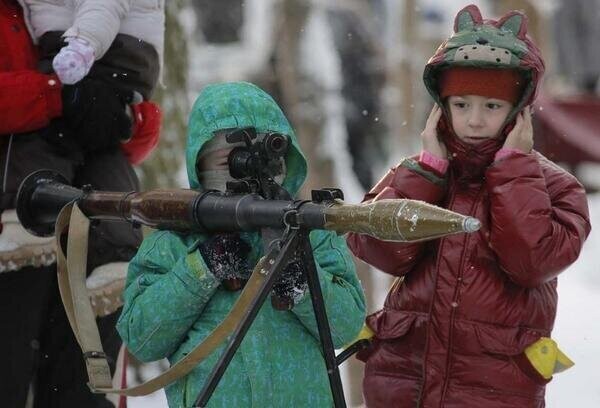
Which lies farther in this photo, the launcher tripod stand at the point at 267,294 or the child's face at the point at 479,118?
the child's face at the point at 479,118

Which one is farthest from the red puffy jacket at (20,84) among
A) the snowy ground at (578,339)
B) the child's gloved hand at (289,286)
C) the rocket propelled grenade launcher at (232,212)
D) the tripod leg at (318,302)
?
the snowy ground at (578,339)

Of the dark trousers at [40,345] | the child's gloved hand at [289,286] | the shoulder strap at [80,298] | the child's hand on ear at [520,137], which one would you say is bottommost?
the dark trousers at [40,345]

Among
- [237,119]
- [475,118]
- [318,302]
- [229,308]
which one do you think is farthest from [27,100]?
[318,302]

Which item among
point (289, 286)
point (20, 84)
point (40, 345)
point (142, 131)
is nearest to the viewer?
point (289, 286)

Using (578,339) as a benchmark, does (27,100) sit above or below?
above

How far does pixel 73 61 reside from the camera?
151 inches

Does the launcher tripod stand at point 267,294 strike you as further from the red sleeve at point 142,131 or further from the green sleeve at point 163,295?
the red sleeve at point 142,131

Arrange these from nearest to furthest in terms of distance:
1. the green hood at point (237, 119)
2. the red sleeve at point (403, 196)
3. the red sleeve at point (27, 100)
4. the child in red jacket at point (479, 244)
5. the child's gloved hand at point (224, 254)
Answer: the child's gloved hand at point (224, 254), the green hood at point (237, 119), the child in red jacket at point (479, 244), the red sleeve at point (403, 196), the red sleeve at point (27, 100)

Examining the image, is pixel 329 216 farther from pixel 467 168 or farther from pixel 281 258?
pixel 467 168

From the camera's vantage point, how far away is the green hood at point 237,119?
3082 mm

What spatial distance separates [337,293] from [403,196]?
408 mm

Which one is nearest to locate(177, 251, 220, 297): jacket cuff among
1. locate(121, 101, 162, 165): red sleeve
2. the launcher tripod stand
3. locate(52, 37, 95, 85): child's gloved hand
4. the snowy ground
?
the launcher tripod stand

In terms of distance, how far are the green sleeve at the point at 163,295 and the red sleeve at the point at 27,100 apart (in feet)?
2.87

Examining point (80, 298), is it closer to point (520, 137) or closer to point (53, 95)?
point (53, 95)
